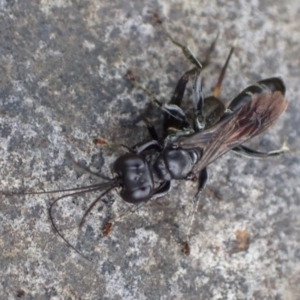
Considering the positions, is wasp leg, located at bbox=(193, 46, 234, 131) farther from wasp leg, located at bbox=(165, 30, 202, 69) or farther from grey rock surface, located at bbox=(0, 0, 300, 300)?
grey rock surface, located at bbox=(0, 0, 300, 300)

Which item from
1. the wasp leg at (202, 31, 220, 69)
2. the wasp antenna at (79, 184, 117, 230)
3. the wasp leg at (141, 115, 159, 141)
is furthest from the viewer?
the wasp leg at (202, 31, 220, 69)

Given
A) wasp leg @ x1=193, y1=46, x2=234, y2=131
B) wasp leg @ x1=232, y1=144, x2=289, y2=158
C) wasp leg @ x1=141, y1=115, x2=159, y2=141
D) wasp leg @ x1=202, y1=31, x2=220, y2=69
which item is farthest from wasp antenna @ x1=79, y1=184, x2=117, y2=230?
wasp leg @ x1=202, y1=31, x2=220, y2=69

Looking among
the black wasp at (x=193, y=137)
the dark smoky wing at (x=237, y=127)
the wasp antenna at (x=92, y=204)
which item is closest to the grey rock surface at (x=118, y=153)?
the wasp antenna at (x=92, y=204)

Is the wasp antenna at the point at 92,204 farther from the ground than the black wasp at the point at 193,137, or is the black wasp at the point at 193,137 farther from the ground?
the black wasp at the point at 193,137

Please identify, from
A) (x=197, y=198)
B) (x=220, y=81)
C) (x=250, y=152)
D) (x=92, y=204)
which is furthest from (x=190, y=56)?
(x=92, y=204)

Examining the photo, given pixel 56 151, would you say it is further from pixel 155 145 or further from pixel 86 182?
pixel 155 145

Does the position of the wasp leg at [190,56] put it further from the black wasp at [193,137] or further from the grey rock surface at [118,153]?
the grey rock surface at [118,153]

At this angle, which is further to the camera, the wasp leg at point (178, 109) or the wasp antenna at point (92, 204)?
the wasp leg at point (178, 109)
